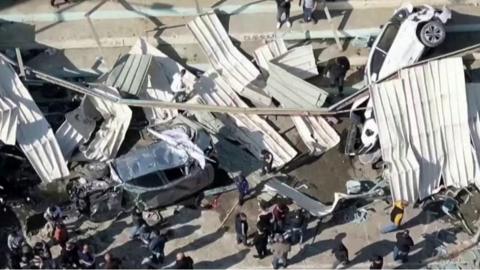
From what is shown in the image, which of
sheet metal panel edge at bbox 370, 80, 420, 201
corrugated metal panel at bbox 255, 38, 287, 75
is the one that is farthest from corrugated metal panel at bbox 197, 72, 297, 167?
sheet metal panel edge at bbox 370, 80, 420, 201

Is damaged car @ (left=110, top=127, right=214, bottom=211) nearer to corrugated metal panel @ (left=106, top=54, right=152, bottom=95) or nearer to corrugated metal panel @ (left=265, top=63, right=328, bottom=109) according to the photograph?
corrugated metal panel @ (left=106, top=54, right=152, bottom=95)

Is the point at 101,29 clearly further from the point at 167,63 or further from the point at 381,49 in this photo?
the point at 381,49

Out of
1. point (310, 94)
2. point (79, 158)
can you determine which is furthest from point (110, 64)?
point (310, 94)

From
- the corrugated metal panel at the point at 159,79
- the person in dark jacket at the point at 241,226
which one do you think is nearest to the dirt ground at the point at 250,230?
the person in dark jacket at the point at 241,226

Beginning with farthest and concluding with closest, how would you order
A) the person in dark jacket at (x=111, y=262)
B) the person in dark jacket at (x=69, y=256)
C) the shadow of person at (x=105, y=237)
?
1. the shadow of person at (x=105, y=237)
2. the person in dark jacket at (x=69, y=256)
3. the person in dark jacket at (x=111, y=262)

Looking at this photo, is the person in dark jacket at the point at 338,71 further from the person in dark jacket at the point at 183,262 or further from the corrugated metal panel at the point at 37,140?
the corrugated metal panel at the point at 37,140

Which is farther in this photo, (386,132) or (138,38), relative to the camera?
(138,38)
